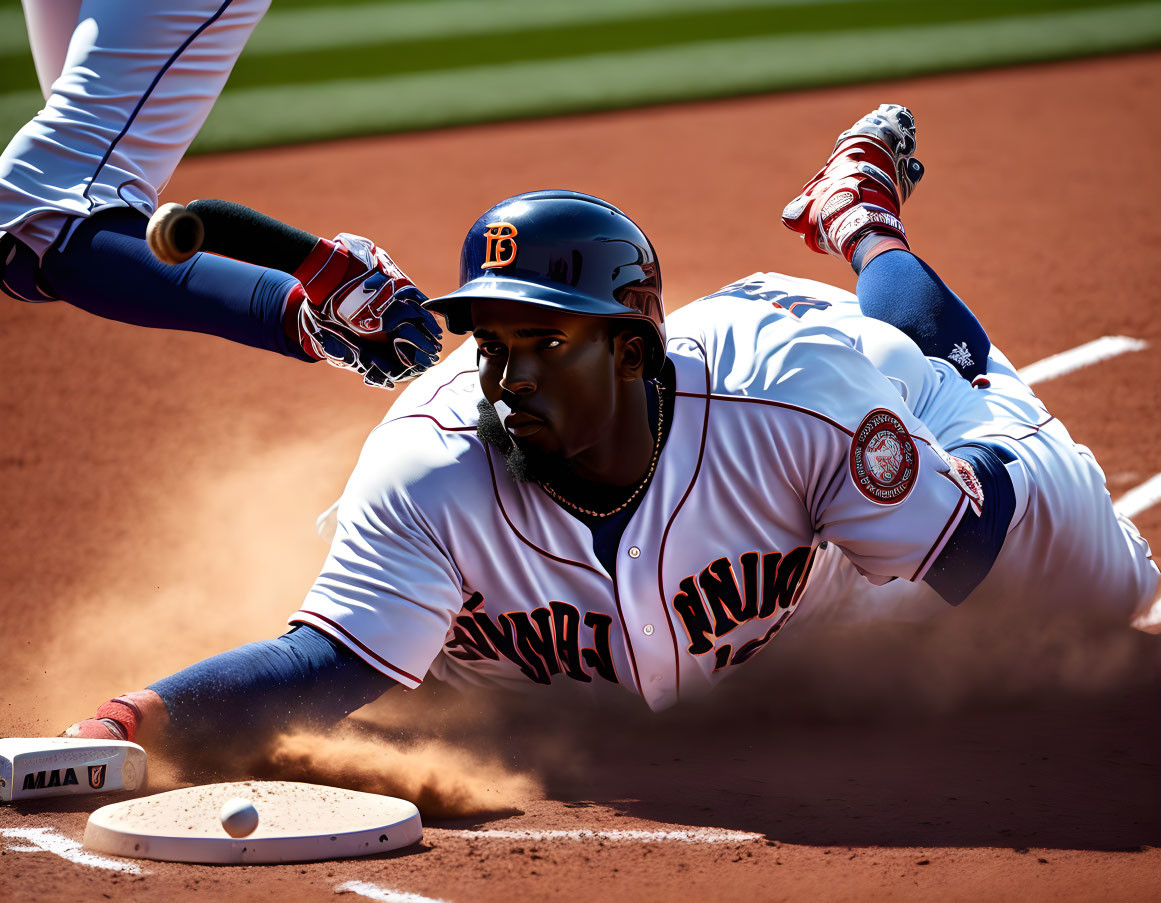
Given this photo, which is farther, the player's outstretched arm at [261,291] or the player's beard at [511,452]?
the player's outstretched arm at [261,291]

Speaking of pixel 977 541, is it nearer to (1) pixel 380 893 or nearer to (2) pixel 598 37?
(1) pixel 380 893

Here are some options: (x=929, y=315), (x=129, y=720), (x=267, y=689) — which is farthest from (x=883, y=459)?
(x=129, y=720)

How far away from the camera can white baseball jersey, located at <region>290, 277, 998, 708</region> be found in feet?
8.59

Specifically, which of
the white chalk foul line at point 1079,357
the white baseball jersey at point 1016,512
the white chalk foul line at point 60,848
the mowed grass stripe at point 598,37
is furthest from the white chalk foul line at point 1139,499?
the mowed grass stripe at point 598,37

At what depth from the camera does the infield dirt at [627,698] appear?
7.72 ft

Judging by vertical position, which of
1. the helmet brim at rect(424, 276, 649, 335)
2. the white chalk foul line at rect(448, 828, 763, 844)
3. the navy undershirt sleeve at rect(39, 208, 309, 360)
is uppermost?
the navy undershirt sleeve at rect(39, 208, 309, 360)

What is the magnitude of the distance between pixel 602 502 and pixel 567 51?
6927 mm

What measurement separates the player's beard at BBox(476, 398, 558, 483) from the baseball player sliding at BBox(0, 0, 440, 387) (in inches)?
7.4

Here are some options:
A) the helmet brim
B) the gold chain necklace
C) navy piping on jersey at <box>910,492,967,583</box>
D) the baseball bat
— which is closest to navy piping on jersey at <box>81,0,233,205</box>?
the baseball bat

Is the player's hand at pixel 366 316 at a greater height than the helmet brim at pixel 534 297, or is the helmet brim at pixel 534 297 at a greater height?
the player's hand at pixel 366 316

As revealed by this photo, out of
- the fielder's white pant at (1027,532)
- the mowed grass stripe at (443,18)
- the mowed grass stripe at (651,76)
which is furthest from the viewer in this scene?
the mowed grass stripe at (443,18)

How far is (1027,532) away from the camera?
3.01 metres

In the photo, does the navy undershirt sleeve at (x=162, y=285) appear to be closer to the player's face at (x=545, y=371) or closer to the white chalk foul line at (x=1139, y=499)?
the player's face at (x=545, y=371)

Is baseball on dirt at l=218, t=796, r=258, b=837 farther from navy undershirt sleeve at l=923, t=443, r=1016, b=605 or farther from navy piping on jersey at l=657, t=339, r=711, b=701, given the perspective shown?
navy undershirt sleeve at l=923, t=443, r=1016, b=605
